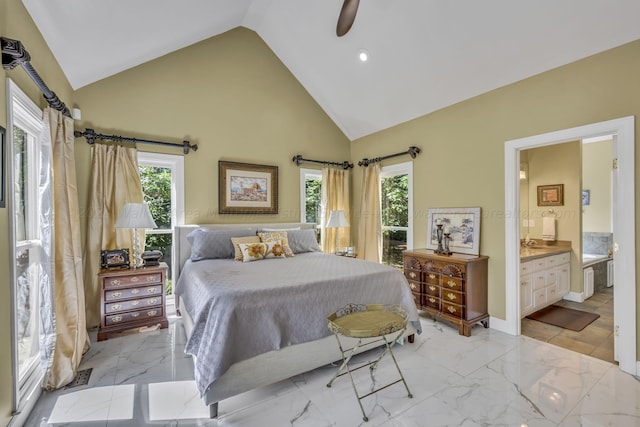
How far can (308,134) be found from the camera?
5012 mm

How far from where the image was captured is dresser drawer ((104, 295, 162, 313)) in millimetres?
3035

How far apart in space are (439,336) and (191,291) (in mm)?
2547

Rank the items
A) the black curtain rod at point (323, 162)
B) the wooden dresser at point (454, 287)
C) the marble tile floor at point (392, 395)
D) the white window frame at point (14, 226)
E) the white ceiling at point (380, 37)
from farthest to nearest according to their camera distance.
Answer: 1. the black curtain rod at point (323, 162)
2. the wooden dresser at point (454, 287)
3. the white ceiling at point (380, 37)
4. the marble tile floor at point (392, 395)
5. the white window frame at point (14, 226)

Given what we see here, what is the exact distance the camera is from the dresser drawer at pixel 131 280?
303 cm

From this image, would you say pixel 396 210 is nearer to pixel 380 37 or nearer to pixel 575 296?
pixel 380 37

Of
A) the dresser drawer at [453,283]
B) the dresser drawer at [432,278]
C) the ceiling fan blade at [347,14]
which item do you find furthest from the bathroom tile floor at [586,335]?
the ceiling fan blade at [347,14]

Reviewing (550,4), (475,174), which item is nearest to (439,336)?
(475,174)

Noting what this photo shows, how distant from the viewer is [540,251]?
13.1 feet

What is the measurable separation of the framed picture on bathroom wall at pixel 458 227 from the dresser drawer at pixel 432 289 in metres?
0.56

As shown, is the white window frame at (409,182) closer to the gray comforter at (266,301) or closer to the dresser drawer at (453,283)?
the dresser drawer at (453,283)

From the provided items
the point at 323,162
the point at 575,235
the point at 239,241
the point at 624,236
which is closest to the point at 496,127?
the point at 624,236

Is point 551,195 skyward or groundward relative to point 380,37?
groundward

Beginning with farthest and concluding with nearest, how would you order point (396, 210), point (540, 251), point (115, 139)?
point (396, 210) < point (540, 251) < point (115, 139)

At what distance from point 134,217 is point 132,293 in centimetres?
81
